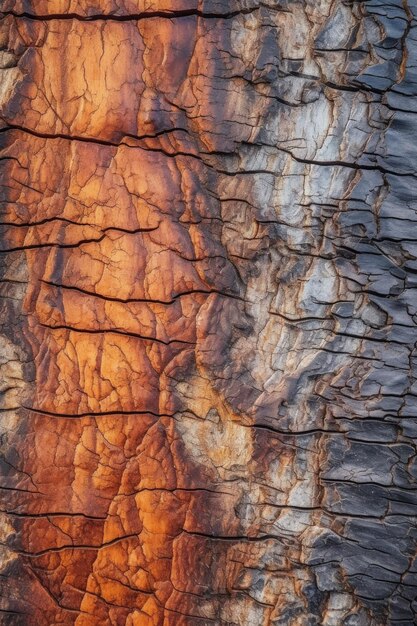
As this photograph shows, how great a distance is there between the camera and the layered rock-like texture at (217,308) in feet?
5.00

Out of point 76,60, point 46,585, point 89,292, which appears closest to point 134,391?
point 89,292

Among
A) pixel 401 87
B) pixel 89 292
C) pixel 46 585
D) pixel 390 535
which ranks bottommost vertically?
pixel 46 585

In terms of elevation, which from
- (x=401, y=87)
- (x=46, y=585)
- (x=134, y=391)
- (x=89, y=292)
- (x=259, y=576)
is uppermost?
(x=401, y=87)

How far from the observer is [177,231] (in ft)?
5.06

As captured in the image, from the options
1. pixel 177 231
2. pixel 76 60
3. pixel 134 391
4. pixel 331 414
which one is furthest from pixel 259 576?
pixel 76 60

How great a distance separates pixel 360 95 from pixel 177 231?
1.85 ft

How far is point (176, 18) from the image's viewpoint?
1.50 m

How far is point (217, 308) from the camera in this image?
5.11 feet

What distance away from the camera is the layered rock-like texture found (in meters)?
1.52

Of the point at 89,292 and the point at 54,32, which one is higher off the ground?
the point at 54,32

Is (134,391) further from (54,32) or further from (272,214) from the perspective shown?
(54,32)

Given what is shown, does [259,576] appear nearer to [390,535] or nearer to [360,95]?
[390,535]

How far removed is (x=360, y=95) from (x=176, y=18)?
1.60 ft

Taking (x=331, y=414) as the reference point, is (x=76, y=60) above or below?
above
